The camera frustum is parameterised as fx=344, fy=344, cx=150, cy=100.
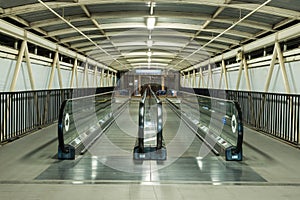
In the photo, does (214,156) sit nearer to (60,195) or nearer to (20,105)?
(60,195)

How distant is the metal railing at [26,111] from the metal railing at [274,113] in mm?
6219

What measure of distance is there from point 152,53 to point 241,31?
9.11 meters

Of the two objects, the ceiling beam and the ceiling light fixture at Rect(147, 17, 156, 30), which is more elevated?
the ceiling light fixture at Rect(147, 17, 156, 30)

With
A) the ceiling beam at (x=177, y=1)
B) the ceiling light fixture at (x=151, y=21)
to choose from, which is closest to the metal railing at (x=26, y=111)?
the ceiling beam at (x=177, y=1)

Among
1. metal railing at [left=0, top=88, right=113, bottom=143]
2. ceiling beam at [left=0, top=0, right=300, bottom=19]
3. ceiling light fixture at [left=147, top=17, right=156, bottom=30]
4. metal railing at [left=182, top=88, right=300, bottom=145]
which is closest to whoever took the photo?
ceiling beam at [left=0, top=0, right=300, bottom=19]

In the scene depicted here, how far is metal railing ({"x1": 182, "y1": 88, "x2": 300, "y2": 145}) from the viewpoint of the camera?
25.2 feet

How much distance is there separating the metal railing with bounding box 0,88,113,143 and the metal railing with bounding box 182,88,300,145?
245 inches

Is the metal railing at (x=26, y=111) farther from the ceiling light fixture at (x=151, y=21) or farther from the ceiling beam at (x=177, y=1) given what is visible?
the ceiling light fixture at (x=151, y=21)

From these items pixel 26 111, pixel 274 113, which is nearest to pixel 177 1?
pixel 274 113

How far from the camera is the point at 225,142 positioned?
7.35m

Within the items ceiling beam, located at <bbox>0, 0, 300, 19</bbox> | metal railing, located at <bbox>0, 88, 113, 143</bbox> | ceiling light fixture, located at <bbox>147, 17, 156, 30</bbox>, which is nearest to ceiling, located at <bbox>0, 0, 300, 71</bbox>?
ceiling beam, located at <bbox>0, 0, 300, 19</bbox>

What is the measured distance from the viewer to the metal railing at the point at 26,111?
24.9 feet

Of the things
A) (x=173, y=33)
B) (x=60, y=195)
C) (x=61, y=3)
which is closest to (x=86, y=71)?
(x=173, y=33)

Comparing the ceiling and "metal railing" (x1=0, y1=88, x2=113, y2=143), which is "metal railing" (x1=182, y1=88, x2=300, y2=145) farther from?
"metal railing" (x1=0, y1=88, x2=113, y2=143)
